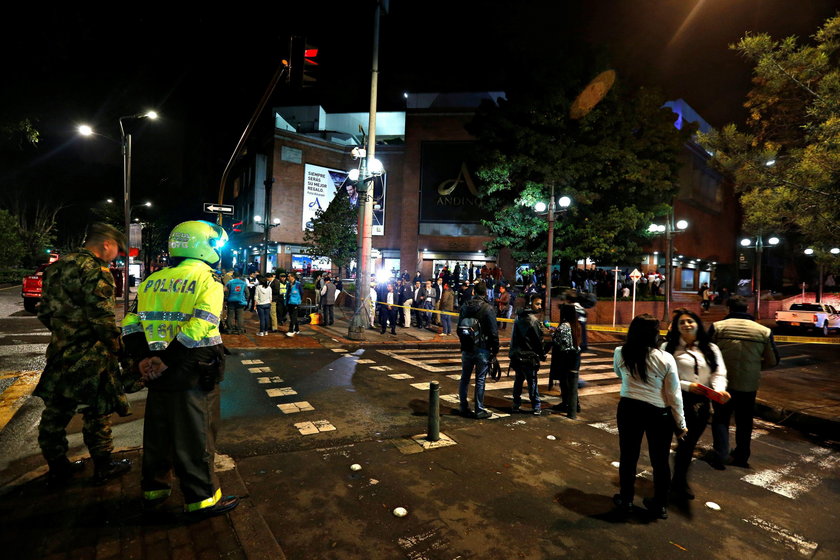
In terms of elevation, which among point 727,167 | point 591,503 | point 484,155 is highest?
point 484,155

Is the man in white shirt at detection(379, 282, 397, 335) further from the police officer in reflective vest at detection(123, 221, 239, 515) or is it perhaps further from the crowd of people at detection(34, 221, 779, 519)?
the police officer in reflective vest at detection(123, 221, 239, 515)

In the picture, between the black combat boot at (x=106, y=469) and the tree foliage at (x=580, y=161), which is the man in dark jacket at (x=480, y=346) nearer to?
the black combat boot at (x=106, y=469)

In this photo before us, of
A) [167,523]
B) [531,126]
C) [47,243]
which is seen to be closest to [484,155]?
[531,126]

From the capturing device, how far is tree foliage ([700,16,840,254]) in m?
6.97

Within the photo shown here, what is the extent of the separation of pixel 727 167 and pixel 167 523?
10.7m

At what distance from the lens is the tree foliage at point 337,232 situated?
87.5ft

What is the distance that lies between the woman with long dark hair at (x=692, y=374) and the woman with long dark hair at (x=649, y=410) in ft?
2.13

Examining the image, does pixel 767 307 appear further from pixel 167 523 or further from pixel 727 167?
pixel 167 523

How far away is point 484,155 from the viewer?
64.8ft

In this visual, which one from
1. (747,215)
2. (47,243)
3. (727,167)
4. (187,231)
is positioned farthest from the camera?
(47,243)

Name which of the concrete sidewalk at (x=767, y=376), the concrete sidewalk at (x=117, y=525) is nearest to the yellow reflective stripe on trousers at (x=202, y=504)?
the concrete sidewalk at (x=117, y=525)

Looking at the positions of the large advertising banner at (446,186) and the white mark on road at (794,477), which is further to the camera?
the large advertising banner at (446,186)

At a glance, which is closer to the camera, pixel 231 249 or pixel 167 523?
pixel 167 523

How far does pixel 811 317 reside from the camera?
67.3ft
